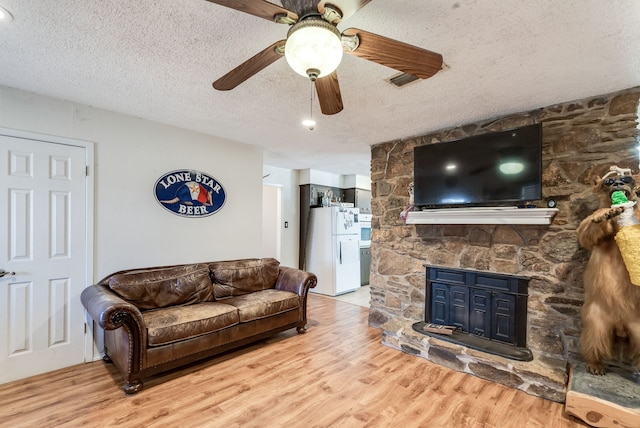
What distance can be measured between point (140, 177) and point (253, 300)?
176 cm

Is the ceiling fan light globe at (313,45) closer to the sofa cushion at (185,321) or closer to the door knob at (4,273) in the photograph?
the sofa cushion at (185,321)

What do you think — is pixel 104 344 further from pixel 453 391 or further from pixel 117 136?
pixel 453 391

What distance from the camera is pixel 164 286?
116 inches

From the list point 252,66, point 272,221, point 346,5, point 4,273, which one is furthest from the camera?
point 272,221

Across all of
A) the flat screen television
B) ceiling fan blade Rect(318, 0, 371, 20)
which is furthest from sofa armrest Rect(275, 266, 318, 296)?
ceiling fan blade Rect(318, 0, 371, 20)

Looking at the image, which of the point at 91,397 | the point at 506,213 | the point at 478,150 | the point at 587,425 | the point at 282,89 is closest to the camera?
the point at 587,425

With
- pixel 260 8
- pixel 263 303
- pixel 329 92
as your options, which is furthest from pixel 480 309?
pixel 260 8

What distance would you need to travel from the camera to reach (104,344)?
281cm

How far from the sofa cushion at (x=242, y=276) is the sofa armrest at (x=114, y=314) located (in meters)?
1.07

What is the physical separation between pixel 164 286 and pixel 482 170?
131 inches

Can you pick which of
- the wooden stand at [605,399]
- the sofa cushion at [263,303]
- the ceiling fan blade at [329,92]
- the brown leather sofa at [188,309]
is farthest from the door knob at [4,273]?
the wooden stand at [605,399]

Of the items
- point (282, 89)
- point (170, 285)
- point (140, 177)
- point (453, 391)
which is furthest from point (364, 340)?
point (140, 177)

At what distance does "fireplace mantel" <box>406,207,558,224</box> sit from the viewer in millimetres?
2516

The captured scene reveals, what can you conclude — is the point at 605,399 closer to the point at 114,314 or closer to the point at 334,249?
the point at 114,314
